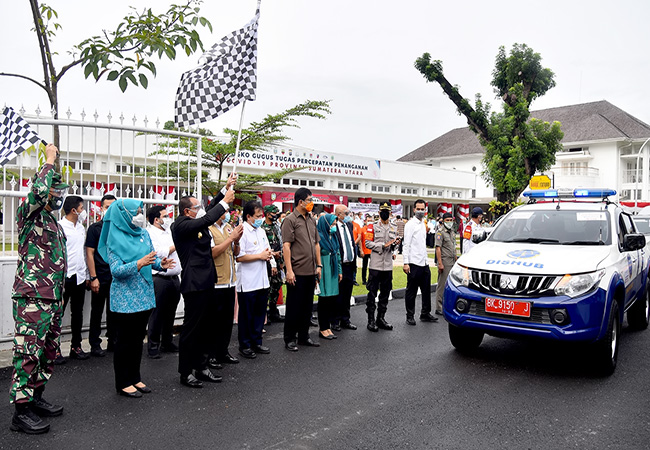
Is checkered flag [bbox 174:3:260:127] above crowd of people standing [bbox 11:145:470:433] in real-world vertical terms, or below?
above

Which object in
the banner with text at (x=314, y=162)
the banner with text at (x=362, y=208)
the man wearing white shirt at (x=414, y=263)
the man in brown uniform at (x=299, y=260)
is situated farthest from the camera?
the banner with text at (x=314, y=162)

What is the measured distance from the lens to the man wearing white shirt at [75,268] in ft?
19.5

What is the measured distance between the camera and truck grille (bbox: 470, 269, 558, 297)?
525 cm

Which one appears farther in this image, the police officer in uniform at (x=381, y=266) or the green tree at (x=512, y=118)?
the green tree at (x=512, y=118)

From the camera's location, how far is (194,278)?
4945 mm

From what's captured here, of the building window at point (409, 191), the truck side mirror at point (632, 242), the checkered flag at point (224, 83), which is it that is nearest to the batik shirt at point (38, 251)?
the checkered flag at point (224, 83)

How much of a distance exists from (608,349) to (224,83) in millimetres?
5241

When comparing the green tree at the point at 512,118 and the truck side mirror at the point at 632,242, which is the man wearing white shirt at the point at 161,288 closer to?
the truck side mirror at the point at 632,242

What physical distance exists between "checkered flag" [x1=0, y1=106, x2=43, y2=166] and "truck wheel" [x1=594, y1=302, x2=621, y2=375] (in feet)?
20.3

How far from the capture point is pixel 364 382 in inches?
204

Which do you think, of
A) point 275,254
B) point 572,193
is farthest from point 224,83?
point 572,193

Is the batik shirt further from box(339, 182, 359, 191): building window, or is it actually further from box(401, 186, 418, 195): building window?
box(401, 186, 418, 195): building window

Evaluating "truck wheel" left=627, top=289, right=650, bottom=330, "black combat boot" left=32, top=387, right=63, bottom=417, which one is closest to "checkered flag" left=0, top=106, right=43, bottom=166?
"black combat boot" left=32, top=387, right=63, bottom=417

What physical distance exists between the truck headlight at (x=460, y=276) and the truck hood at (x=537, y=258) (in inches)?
3.0
